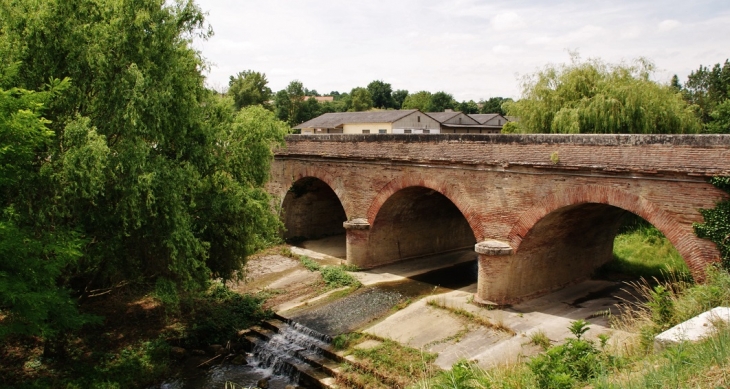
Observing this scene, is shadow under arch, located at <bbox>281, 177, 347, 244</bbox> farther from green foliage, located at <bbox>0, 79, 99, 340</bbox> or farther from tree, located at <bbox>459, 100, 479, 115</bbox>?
tree, located at <bbox>459, 100, 479, 115</bbox>

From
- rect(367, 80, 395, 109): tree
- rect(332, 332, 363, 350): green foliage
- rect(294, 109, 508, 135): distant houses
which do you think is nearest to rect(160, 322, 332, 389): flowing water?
rect(332, 332, 363, 350): green foliage

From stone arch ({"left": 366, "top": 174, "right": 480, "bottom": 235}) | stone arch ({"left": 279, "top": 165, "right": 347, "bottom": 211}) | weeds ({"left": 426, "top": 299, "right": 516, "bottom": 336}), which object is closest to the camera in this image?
weeds ({"left": 426, "top": 299, "right": 516, "bottom": 336})

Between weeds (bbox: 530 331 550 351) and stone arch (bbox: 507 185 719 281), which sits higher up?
stone arch (bbox: 507 185 719 281)

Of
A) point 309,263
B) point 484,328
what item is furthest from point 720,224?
point 309,263

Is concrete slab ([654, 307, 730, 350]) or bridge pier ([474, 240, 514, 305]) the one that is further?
bridge pier ([474, 240, 514, 305])

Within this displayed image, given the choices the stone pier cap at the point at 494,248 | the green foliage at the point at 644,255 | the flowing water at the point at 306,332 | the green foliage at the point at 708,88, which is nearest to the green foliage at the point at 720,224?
the stone pier cap at the point at 494,248

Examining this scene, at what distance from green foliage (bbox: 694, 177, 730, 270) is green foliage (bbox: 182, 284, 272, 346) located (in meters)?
11.2

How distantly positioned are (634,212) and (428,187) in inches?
235

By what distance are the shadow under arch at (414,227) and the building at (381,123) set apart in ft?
83.8

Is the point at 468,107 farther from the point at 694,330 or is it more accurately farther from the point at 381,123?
the point at 694,330

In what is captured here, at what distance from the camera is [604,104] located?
20.5m

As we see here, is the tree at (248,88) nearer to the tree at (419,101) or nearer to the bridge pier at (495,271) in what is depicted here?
the tree at (419,101)

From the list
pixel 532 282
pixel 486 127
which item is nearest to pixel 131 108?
pixel 532 282

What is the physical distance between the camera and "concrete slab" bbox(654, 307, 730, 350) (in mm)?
6426
